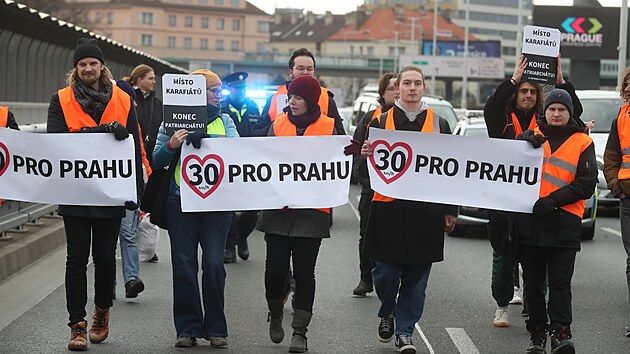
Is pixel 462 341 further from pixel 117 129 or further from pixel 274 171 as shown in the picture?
pixel 117 129

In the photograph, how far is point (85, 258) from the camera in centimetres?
857

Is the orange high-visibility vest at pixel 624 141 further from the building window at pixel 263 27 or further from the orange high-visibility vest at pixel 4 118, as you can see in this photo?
the building window at pixel 263 27

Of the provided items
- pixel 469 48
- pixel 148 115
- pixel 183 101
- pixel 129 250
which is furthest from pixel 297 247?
pixel 469 48

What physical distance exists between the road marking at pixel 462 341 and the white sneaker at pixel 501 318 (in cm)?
32

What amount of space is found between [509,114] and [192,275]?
2615mm

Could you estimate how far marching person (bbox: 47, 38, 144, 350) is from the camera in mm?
8500

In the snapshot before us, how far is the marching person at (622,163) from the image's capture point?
31.7ft

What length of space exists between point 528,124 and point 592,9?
44.8 meters

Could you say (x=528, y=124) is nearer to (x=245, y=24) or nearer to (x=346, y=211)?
(x=346, y=211)

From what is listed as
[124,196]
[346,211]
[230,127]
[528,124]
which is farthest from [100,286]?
[346,211]

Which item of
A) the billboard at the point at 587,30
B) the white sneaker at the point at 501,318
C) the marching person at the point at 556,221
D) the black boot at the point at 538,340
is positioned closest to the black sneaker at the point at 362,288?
the white sneaker at the point at 501,318

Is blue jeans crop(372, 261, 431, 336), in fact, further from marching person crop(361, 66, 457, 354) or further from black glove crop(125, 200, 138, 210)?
black glove crop(125, 200, 138, 210)

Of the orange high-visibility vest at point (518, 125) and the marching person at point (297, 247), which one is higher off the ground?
the orange high-visibility vest at point (518, 125)

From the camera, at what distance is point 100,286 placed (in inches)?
344
